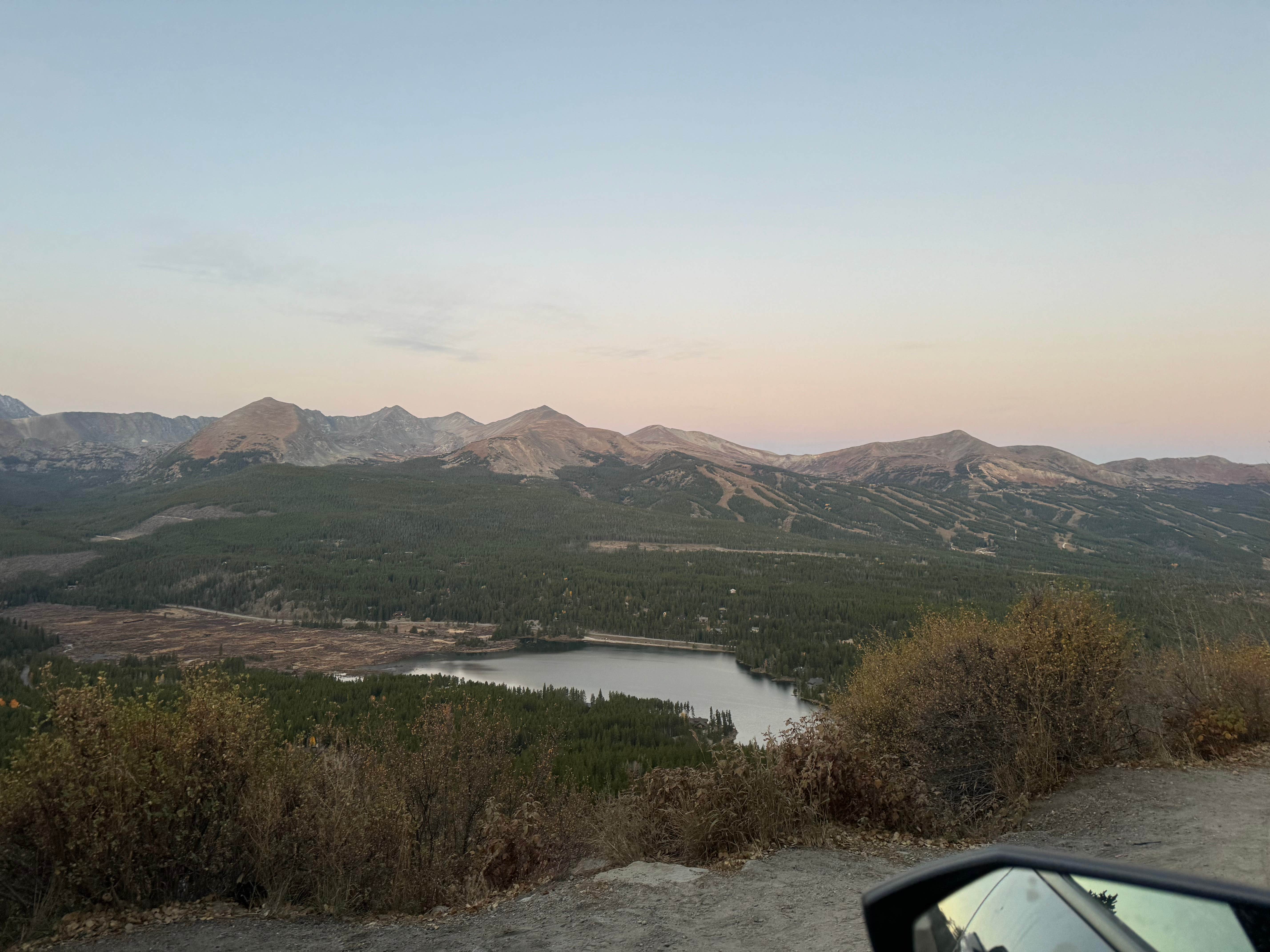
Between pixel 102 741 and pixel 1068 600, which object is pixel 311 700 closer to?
pixel 102 741

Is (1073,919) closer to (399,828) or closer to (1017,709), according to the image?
(399,828)

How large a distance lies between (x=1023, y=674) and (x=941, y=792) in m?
2.94

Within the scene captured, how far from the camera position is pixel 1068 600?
14.8 meters

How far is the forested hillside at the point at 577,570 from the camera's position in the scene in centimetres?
8344

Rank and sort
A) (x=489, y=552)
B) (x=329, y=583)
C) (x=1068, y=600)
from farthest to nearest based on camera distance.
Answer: (x=489, y=552) → (x=329, y=583) → (x=1068, y=600)

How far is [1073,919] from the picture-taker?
6.43ft

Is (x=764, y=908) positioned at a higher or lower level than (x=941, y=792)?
higher

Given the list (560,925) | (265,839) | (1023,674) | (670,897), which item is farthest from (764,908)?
(1023,674)

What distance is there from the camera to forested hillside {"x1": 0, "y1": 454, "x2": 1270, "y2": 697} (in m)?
83.4

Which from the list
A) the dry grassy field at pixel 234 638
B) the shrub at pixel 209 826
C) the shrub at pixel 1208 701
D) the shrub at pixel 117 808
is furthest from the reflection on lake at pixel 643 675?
the shrub at pixel 117 808

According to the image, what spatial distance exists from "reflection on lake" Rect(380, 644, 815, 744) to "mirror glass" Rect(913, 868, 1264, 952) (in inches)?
1728

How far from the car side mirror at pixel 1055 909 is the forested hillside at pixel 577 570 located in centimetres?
3784

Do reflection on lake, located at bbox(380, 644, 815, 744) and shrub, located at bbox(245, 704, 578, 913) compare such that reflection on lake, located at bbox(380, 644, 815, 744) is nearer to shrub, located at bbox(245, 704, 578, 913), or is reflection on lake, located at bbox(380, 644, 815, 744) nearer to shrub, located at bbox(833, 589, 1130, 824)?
shrub, located at bbox(833, 589, 1130, 824)

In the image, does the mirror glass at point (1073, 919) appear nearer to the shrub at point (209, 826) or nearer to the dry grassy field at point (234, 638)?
the shrub at point (209, 826)
